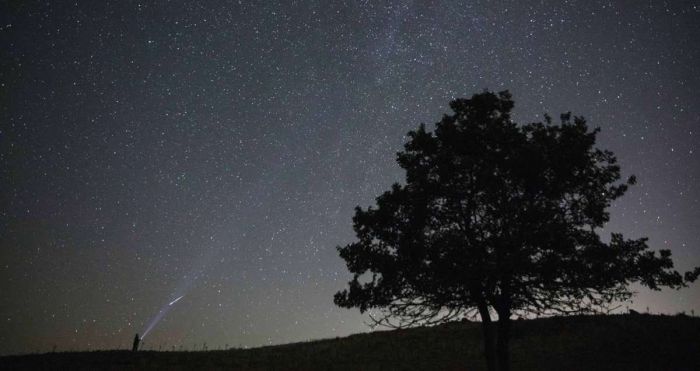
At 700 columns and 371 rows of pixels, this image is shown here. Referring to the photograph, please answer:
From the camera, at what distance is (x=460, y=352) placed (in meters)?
26.8

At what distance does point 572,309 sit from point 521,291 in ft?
5.66

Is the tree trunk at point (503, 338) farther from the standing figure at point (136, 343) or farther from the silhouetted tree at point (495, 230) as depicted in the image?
the standing figure at point (136, 343)

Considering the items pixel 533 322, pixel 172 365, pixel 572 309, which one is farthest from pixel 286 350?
pixel 572 309

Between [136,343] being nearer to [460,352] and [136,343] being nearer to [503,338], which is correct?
[460,352]

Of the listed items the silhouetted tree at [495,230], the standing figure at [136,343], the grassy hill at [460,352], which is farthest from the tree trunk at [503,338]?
the standing figure at [136,343]

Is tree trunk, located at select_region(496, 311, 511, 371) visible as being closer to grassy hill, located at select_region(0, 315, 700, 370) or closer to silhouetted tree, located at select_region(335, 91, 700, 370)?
silhouetted tree, located at select_region(335, 91, 700, 370)

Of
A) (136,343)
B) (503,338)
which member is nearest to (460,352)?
(503,338)

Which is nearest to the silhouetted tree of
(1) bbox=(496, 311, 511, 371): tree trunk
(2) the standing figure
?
(1) bbox=(496, 311, 511, 371): tree trunk

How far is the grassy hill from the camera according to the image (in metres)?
22.1

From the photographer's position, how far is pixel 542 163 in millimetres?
13125

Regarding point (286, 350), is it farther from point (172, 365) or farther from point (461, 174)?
point (461, 174)

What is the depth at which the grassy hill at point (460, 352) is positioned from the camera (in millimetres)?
22109

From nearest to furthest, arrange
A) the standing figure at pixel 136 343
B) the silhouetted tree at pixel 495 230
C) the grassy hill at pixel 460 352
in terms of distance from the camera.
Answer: the silhouetted tree at pixel 495 230 → the grassy hill at pixel 460 352 → the standing figure at pixel 136 343

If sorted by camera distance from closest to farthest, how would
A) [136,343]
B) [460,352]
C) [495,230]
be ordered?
1. [495,230]
2. [460,352]
3. [136,343]
